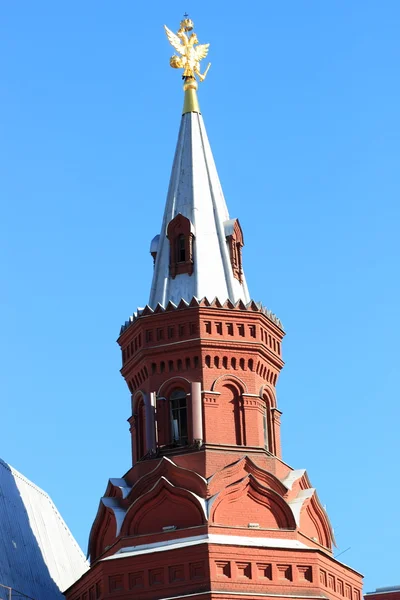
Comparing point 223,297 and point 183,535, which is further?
point 223,297

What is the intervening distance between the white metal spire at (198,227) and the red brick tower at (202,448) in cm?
4

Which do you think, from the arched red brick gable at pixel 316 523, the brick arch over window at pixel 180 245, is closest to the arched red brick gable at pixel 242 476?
the arched red brick gable at pixel 316 523

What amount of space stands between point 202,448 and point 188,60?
485 inches

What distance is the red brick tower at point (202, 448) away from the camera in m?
39.1

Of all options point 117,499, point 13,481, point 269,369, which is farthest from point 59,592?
point 269,369

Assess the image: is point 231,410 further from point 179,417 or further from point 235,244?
point 235,244

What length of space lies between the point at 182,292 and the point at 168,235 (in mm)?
1988

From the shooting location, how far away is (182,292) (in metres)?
43.3

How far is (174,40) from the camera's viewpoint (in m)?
46.6

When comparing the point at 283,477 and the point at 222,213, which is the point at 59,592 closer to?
the point at 283,477

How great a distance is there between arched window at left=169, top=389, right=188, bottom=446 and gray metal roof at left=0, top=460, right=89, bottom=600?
6578 mm

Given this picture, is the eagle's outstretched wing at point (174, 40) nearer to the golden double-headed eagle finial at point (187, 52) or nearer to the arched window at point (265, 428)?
the golden double-headed eagle finial at point (187, 52)

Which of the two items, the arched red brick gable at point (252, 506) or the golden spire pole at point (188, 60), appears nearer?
the arched red brick gable at point (252, 506)

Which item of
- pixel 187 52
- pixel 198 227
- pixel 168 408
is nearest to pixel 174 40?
pixel 187 52
